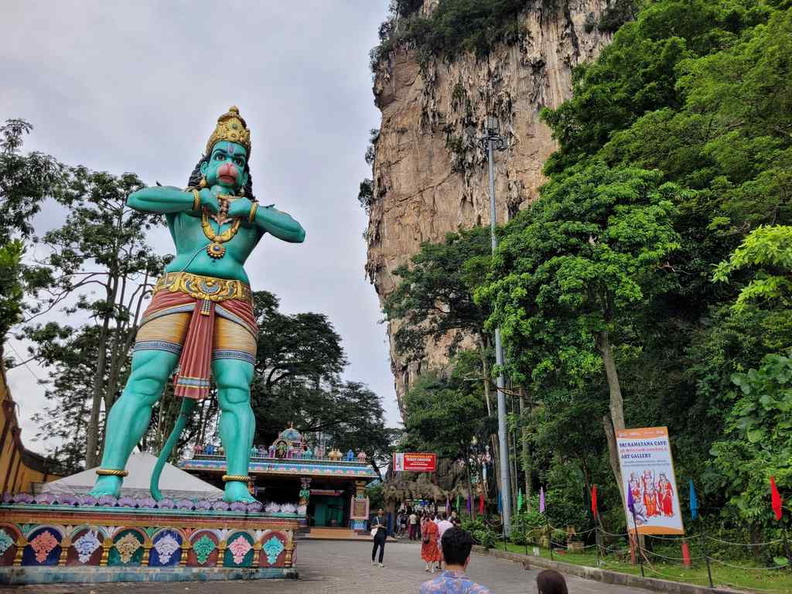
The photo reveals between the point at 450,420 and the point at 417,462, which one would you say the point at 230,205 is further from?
the point at 417,462

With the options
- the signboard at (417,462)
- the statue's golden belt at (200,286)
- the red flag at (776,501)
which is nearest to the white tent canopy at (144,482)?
the statue's golden belt at (200,286)

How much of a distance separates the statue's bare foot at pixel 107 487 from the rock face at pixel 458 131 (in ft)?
96.7

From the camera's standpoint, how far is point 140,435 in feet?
23.1

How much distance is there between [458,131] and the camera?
3866cm

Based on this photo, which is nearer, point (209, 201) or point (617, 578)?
point (209, 201)

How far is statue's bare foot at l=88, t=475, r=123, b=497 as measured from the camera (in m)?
6.73

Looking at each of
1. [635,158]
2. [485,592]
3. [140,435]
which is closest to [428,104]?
[635,158]

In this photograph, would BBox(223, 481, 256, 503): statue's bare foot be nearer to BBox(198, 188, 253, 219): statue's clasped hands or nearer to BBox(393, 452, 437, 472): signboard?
BBox(198, 188, 253, 219): statue's clasped hands

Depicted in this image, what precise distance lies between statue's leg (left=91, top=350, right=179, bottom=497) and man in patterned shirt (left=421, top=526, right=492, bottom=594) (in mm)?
5463

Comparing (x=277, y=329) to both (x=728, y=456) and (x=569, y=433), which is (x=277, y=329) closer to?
(x=569, y=433)

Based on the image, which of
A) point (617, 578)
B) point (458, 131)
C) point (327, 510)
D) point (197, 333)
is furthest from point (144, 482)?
point (458, 131)

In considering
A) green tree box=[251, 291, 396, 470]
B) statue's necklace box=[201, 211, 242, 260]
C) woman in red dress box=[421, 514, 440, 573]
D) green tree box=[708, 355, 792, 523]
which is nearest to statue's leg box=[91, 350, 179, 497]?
statue's necklace box=[201, 211, 242, 260]

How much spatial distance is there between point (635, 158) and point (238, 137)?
841cm

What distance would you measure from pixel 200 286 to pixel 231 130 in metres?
2.46
